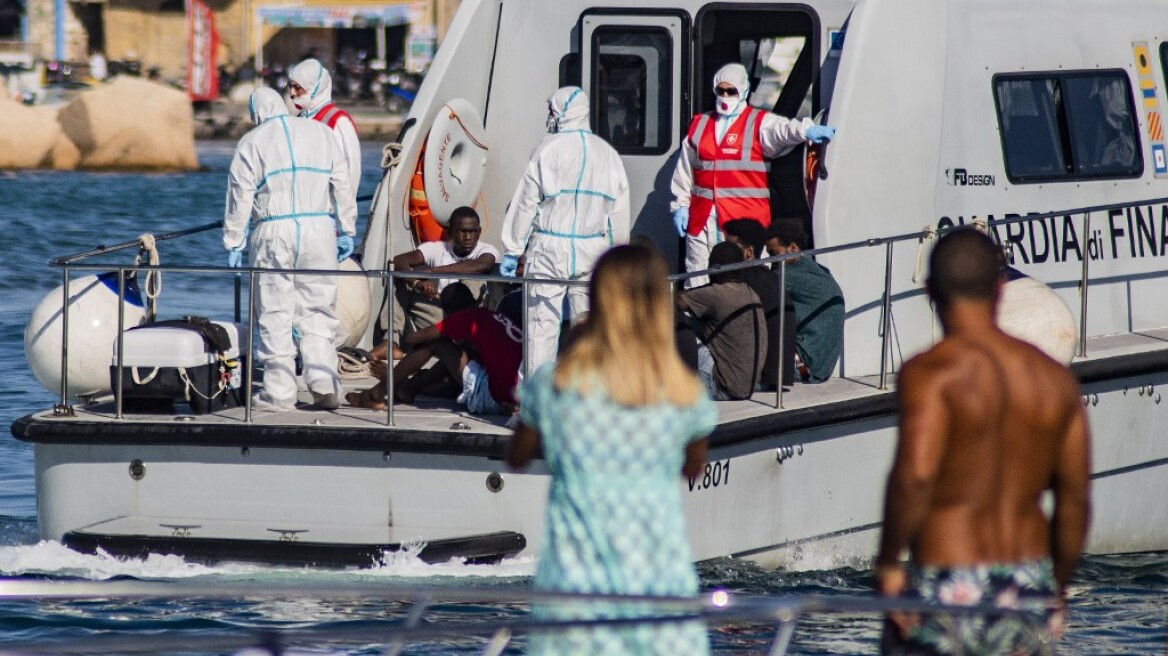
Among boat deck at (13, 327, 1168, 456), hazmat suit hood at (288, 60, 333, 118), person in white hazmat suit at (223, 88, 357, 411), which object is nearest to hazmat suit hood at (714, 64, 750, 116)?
boat deck at (13, 327, 1168, 456)

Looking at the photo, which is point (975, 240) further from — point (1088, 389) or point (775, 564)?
point (1088, 389)

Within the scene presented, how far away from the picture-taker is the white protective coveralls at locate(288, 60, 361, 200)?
7.84 meters

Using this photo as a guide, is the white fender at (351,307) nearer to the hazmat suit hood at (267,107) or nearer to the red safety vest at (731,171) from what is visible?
the hazmat suit hood at (267,107)

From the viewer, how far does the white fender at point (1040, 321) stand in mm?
7414

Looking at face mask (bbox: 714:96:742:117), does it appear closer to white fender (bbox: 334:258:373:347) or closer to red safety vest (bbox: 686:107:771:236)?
red safety vest (bbox: 686:107:771:236)

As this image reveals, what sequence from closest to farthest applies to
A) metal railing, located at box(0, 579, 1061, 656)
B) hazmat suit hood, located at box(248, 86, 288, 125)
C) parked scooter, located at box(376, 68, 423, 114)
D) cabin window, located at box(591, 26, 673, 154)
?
metal railing, located at box(0, 579, 1061, 656) → hazmat suit hood, located at box(248, 86, 288, 125) → cabin window, located at box(591, 26, 673, 154) → parked scooter, located at box(376, 68, 423, 114)

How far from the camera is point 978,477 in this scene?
3748 mm

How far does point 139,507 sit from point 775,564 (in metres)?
2.54

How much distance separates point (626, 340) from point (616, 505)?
0.35 m

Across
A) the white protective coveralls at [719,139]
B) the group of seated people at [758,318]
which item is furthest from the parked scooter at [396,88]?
the group of seated people at [758,318]

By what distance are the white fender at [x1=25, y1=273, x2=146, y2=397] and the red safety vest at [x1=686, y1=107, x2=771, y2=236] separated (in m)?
2.72

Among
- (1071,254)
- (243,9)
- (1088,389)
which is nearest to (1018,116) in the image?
(1071,254)

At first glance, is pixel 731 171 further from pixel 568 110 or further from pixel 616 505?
pixel 616 505

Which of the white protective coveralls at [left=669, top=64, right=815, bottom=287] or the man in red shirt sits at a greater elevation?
the white protective coveralls at [left=669, top=64, right=815, bottom=287]
